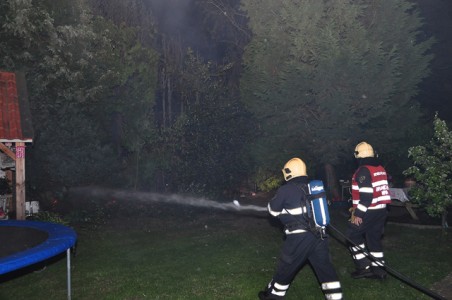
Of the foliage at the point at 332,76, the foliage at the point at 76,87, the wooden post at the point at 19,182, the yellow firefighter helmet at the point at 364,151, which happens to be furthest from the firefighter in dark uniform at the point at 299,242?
the foliage at the point at 76,87

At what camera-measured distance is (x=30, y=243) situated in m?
6.59

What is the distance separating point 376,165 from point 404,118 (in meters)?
8.61

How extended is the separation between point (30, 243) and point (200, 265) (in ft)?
10.3

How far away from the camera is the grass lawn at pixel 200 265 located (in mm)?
6438

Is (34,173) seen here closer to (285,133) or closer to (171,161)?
(171,161)

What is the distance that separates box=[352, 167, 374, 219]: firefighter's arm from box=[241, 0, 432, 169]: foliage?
6568mm

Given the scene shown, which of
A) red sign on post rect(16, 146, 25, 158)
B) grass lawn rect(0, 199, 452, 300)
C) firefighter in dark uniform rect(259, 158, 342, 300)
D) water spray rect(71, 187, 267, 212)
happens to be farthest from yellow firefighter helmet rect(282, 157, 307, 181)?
water spray rect(71, 187, 267, 212)

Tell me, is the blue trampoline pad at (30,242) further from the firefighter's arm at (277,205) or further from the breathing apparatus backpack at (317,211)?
the breathing apparatus backpack at (317,211)

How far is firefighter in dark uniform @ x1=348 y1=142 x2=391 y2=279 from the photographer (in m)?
6.44

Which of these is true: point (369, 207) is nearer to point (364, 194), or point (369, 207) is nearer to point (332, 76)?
point (364, 194)

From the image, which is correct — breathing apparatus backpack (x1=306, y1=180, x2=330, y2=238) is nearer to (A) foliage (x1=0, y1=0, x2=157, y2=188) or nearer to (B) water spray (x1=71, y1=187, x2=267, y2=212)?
(B) water spray (x1=71, y1=187, x2=267, y2=212)

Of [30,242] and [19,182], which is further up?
[19,182]

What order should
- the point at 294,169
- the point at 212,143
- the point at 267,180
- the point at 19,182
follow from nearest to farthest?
the point at 294,169 → the point at 19,182 → the point at 212,143 → the point at 267,180

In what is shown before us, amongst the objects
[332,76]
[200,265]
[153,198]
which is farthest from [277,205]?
[153,198]
